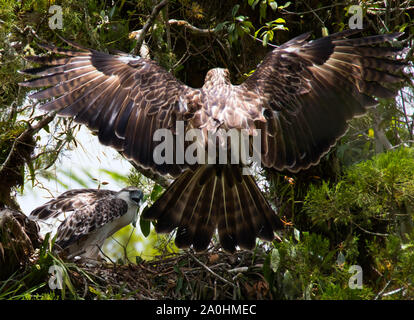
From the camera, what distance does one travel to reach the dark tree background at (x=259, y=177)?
3.94m

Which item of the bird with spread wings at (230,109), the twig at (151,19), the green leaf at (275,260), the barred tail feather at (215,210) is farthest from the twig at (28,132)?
the green leaf at (275,260)

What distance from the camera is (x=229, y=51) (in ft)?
19.2

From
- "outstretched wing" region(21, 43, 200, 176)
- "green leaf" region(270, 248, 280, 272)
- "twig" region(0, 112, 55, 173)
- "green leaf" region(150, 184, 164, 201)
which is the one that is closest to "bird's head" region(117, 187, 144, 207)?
"green leaf" region(150, 184, 164, 201)

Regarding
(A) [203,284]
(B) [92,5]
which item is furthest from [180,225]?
(B) [92,5]

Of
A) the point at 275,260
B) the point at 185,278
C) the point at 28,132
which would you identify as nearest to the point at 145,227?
the point at 185,278

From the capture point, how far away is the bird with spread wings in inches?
179

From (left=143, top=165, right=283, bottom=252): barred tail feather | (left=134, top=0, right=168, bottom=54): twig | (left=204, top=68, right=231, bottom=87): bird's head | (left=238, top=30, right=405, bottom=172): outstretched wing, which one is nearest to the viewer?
(left=143, top=165, right=283, bottom=252): barred tail feather

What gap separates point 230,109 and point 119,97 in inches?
36.1

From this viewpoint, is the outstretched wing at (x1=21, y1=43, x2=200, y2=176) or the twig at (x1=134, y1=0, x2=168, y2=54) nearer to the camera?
the outstretched wing at (x1=21, y1=43, x2=200, y2=176)

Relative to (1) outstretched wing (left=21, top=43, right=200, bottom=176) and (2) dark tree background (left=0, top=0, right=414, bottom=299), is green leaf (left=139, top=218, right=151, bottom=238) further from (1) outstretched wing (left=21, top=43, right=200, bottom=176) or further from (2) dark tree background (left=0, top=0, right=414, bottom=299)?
(1) outstretched wing (left=21, top=43, right=200, bottom=176)

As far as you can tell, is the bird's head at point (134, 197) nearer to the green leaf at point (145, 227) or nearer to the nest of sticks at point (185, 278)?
the green leaf at point (145, 227)

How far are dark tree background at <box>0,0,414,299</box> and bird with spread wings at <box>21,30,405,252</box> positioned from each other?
32 centimetres

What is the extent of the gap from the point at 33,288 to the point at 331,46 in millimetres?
2911

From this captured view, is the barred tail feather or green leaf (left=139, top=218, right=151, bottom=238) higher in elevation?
the barred tail feather
